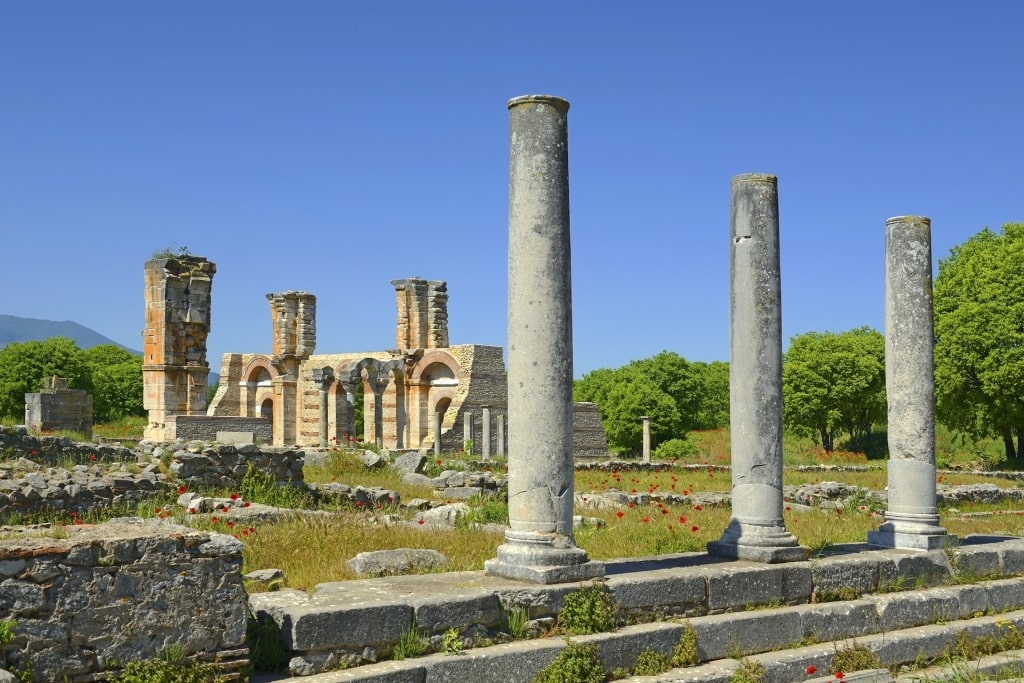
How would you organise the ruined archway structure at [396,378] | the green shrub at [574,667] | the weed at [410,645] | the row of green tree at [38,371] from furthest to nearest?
the row of green tree at [38,371], the ruined archway structure at [396,378], the green shrub at [574,667], the weed at [410,645]

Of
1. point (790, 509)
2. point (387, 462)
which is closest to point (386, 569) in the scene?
point (790, 509)

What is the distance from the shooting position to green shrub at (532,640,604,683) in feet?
20.5

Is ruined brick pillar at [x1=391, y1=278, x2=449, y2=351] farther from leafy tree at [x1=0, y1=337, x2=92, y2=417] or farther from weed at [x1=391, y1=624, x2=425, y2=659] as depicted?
weed at [x1=391, y1=624, x2=425, y2=659]

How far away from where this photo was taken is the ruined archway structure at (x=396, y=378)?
33562 millimetres

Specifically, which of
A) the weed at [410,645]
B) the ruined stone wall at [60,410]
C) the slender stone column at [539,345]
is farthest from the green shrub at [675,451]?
the weed at [410,645]

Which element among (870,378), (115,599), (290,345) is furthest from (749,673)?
(870,378)

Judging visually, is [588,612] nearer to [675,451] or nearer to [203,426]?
[203,426]

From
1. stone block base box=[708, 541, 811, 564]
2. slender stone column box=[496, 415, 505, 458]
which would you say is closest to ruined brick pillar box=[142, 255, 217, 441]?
slender stone column box=[496, 415, 505, 458]

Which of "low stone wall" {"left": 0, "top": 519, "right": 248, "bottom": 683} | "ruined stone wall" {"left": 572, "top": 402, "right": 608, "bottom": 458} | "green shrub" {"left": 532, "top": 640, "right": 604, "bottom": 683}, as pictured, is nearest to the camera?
"low stone wall" {"left": 0, "top": 519, "right": 248, "bottom": 683}

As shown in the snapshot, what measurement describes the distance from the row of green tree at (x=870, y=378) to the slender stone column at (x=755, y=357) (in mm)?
27055

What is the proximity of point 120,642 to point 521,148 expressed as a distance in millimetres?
4413

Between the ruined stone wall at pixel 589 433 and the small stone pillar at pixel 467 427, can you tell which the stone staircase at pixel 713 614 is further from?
the ruined stone wall at pixel 589 433

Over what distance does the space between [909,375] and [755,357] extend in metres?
2.23

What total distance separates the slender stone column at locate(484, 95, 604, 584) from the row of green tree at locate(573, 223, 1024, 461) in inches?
1157
